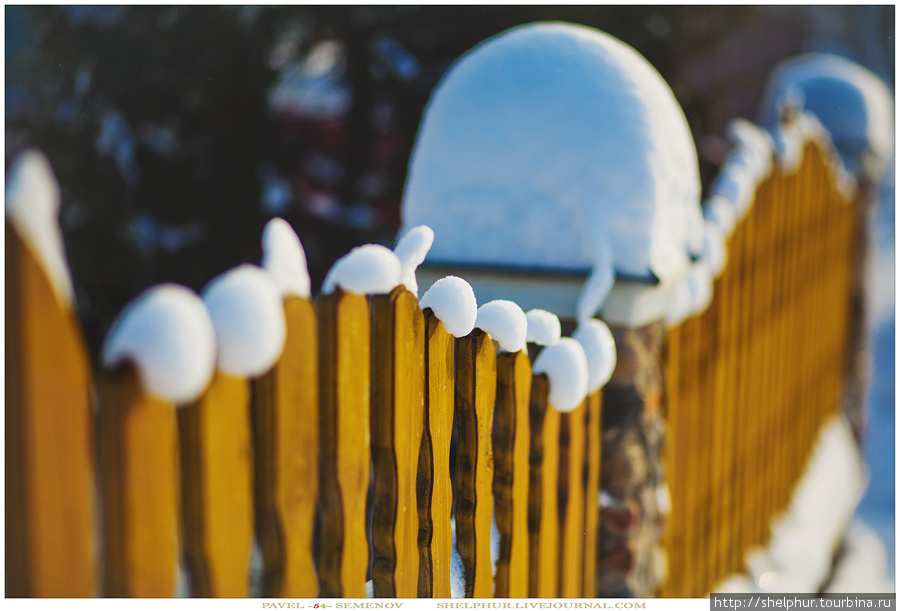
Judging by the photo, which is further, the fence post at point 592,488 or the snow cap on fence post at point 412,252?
the fence post at point 592,488

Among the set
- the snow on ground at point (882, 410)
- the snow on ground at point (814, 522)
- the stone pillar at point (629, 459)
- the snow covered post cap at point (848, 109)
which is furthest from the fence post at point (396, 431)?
the snow covered post cap at point (848, 109)

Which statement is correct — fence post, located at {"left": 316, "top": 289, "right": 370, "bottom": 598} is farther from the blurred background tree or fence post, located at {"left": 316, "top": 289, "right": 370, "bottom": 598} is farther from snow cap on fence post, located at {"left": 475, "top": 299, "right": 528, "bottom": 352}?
the blurred background tree

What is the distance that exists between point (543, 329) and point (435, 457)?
0.43 m

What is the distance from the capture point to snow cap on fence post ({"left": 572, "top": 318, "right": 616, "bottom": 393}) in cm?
166

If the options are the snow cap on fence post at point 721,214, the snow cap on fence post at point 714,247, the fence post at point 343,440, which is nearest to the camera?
the fence post at point 343,440

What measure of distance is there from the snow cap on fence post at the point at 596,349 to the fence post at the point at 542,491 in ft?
0.44

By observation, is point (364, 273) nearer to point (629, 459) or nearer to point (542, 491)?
point (542, 491)

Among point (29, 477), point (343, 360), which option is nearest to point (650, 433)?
point (343, 360)

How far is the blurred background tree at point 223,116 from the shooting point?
491 centimetres

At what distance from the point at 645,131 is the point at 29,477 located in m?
1.52

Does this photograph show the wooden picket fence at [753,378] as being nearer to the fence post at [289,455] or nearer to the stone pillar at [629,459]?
the stone pillar at [629,459]

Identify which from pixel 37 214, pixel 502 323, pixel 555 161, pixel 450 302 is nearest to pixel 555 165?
pixel 555 161

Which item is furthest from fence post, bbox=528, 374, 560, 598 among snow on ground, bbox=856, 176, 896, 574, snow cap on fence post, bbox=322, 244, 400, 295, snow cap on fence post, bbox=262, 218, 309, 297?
snow on ground, bbox=856, 176, 896, 574

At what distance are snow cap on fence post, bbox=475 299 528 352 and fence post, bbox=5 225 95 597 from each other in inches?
30.5
